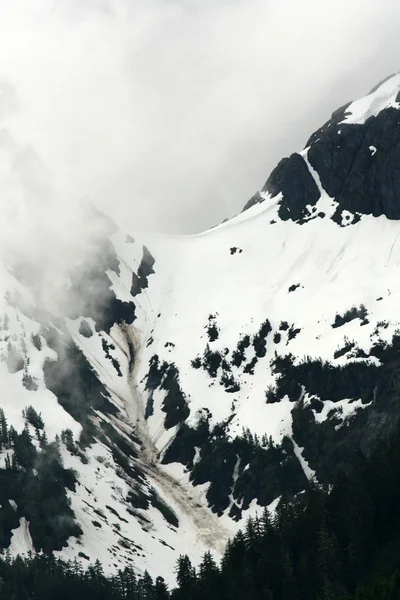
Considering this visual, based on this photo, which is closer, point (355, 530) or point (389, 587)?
point (389, 587)

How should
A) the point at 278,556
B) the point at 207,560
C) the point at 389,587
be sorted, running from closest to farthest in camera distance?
the point at 389,587 < the point at 278,556 < the point at 207,560

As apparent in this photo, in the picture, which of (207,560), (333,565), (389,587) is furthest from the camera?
(207,560)

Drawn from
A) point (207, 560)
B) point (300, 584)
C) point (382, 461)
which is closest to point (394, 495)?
point (382, 461)

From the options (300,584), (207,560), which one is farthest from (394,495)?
(207,560)

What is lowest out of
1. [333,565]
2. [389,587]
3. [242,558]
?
[389,587]

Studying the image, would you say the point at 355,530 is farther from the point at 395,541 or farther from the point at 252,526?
the point at 252,526

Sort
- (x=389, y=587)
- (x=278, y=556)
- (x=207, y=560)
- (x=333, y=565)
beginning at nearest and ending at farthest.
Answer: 1. (x=389, y=587)
2. (x=333, y=565)
3. (x=278, y=556)
4. (x=207, y=560)

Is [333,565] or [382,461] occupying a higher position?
[382,461]

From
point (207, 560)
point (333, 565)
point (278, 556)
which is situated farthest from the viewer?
point (207, 560)

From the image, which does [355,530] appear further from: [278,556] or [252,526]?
[252,526]
